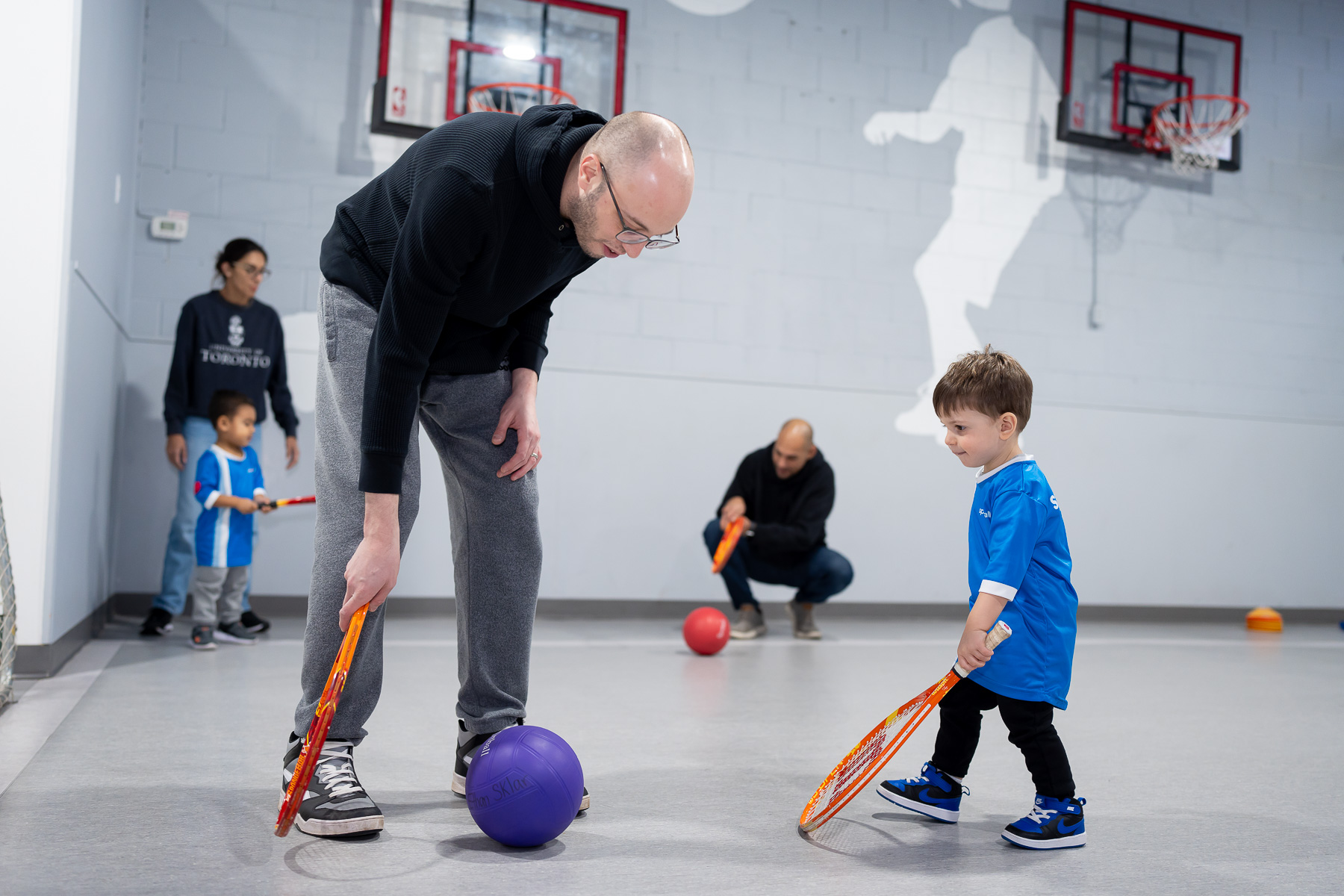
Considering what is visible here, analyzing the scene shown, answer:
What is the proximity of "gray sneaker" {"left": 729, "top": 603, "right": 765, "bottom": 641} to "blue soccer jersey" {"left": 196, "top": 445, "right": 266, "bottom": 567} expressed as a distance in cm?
220

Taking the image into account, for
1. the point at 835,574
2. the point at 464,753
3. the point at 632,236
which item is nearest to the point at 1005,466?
the point at 632,236

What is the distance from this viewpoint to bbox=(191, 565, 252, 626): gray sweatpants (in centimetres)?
393

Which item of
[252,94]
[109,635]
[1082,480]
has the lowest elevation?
[109,635]

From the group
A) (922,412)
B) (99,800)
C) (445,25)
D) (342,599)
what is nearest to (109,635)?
(99,800)

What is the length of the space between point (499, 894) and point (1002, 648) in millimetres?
990

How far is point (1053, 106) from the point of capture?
6527 millimetres

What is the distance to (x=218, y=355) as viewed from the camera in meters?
4.44

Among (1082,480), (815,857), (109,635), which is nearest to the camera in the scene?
(815,857)

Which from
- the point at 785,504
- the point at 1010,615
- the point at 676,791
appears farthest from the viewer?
the point at 785,504

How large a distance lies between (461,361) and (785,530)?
3237 mm

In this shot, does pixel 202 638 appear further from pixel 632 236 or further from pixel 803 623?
pixel 632 236

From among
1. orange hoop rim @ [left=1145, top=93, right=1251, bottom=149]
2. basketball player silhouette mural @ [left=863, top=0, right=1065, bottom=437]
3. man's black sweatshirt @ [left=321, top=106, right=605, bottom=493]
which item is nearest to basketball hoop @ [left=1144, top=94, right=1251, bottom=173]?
orange hoop rim @ [left=1145, top=93, right=1251, bottom=149]

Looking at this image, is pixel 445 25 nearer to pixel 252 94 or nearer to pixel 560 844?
pixel 252 94

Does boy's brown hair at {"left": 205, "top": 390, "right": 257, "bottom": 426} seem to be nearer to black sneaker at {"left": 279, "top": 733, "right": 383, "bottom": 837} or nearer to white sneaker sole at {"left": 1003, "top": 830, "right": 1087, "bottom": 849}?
black sneaker at {"left": 279, "top": 733, "right": 383, "bottom": 837}
